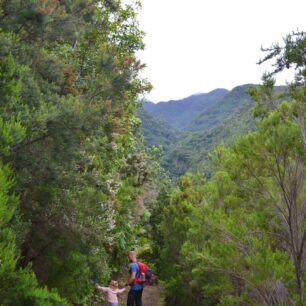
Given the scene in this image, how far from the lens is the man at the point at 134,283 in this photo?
333 inches

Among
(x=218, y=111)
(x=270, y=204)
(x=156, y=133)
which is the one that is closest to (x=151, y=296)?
(x=270, y=204)

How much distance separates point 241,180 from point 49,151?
3.69 meters

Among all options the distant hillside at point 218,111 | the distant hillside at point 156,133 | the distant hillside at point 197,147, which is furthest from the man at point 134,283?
the distant hillside at point 218,111

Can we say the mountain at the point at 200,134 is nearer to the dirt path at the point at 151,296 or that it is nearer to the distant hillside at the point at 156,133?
the distant hillside at the point at 156,133

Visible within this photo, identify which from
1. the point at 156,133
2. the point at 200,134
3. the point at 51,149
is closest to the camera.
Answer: the point at 51,149

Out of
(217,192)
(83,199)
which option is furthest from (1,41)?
(217,192)

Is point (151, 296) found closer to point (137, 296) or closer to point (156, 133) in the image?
point (137, 296)

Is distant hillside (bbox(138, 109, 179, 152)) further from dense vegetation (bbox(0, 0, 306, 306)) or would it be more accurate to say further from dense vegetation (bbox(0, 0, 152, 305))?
dense vegetation (bbox(0, 0, 306, 306))

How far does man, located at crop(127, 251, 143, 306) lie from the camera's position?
27.8 ft

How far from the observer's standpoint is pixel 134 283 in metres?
8.57

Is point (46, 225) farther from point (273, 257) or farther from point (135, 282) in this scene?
point (273, 257)

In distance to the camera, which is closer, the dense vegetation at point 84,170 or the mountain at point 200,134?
the dense vegetation at point 84,170

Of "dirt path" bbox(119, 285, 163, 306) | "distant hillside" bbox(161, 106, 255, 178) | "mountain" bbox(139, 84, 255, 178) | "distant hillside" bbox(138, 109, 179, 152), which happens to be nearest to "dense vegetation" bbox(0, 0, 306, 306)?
"dirt path" bbox(119, 285, 163, 306)

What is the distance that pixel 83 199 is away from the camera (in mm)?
8125
